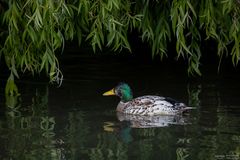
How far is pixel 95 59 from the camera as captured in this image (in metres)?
18.7

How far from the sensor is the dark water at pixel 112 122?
1017 centimetres

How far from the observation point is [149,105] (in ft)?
42.6

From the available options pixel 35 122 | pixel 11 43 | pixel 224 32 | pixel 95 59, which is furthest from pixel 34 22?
pixel 95 59

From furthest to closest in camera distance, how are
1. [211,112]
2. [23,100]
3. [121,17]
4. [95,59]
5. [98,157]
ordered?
1. [95,59]
2. [23,100]
3. [211,112]
4. [121,17]
5. [98,157]

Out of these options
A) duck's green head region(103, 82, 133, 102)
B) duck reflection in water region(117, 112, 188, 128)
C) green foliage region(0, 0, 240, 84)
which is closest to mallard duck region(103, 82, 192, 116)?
duck's green head region(103, 82, 133, 102)

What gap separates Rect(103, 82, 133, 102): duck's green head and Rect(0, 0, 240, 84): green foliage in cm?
139

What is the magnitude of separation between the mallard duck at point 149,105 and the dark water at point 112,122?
193mm

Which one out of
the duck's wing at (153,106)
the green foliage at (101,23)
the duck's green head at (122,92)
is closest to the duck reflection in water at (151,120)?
the duck's wing at (153,106)

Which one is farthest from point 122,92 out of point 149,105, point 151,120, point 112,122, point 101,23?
point 101,23

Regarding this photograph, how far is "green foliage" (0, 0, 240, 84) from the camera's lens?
10914mm

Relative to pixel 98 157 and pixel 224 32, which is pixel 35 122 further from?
pixel 224 32

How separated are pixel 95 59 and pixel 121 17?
7.10 metres

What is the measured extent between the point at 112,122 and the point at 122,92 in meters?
1.68

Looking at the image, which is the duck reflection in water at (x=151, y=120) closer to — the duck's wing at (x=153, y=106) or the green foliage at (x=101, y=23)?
the duck's wing at (x=153, y=106)
